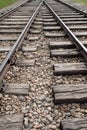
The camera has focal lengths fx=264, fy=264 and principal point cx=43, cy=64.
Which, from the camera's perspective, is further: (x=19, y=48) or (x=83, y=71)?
(x=19, y=48)

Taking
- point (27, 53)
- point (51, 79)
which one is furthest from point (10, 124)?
point (27, 53)

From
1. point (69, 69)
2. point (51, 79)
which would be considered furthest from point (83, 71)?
point (51, 79)

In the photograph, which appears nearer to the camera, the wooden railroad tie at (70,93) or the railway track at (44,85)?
the railway track at (44,85)

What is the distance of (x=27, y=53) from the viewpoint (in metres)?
6.44

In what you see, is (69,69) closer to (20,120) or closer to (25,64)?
(25,64)

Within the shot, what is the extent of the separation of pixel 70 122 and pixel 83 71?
1854 mm

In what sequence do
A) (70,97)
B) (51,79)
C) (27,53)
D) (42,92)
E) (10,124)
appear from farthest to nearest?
(27,53)
(51,79)
(42,92)
(70,97)
(10,124)

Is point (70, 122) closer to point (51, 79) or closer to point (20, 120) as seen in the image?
point (20, 120)

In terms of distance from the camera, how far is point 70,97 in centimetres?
393

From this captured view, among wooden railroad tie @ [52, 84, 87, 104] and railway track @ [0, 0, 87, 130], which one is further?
wooden railroad tie @ [52, 84, 87, 104]

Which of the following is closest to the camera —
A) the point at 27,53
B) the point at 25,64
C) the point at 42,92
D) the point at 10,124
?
the point at 10,124

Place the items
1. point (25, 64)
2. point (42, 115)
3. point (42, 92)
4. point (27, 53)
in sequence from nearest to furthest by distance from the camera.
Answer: point (42, 115), point (42, 92), point (25, 64), point (27, 53)

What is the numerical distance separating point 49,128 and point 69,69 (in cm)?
192

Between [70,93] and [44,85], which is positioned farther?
[44,85]
